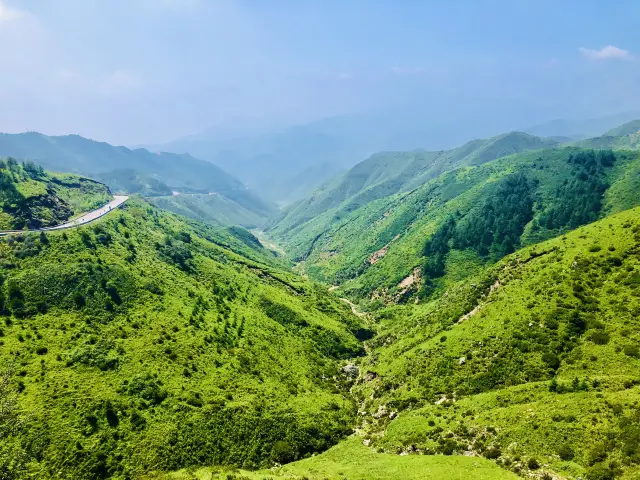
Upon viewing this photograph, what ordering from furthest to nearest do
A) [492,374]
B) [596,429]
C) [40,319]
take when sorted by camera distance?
[40,319]
[492,374]
[596,429]

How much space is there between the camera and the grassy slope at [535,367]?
44.9 metres

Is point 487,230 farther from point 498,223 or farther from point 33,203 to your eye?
point 33,203

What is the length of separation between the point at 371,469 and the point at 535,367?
33.7m

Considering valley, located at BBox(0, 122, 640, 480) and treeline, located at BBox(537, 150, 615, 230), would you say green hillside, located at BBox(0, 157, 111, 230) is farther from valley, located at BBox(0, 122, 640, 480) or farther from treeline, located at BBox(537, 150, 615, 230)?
treeline, located at BBox(537, 150, 615, 230)

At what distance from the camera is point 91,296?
8188 centimetres

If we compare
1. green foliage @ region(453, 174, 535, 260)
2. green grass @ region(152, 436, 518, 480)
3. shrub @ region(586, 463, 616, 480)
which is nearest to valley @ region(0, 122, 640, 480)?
shrub @ region(586, 463, 616, 480)

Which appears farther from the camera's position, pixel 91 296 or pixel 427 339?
pixel 427 339

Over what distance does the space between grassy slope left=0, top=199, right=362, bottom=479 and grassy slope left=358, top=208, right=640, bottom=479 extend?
51.8ft

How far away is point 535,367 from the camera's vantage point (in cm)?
6284

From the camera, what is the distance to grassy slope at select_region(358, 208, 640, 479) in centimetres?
4488

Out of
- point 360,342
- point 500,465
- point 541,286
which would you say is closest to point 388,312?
point 360,342

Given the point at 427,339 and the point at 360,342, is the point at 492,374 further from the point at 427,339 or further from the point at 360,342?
the point at 360,342

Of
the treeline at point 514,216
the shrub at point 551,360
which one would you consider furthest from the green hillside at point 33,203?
the treeline at point 514,216

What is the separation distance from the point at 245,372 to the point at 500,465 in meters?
50.6
